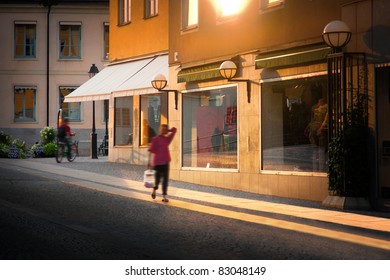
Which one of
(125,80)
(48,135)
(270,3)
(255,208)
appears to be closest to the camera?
(255,208)

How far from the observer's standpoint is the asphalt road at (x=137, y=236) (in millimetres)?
9641

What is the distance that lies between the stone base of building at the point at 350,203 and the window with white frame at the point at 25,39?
105 ft

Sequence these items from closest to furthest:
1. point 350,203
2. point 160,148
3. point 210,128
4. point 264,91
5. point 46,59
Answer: point 350,203 → point 160,148 → point 264,91 → point 210,128 → point 46,59

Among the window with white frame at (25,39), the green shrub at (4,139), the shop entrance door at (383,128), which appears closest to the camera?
the shop entrance door at (383,128)

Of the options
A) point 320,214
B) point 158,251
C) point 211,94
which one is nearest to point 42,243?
point 158,251

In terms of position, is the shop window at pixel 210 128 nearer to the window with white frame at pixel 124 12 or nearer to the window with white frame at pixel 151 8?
the window with white frame at pixel 151 8

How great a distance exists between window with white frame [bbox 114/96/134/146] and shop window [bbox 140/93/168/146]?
838 mm

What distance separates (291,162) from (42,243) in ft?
31.7

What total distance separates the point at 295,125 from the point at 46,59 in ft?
93.4

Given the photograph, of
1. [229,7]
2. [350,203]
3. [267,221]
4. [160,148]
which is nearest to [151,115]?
[229,7]

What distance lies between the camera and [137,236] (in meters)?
11.2

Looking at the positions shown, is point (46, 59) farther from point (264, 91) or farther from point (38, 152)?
point (264, 91)

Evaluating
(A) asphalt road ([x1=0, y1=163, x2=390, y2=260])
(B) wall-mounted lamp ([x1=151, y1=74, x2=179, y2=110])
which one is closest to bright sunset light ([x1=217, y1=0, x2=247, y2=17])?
(B) wall-mounted lamp ([x1=151, y1=74, x2=179, y2=110])

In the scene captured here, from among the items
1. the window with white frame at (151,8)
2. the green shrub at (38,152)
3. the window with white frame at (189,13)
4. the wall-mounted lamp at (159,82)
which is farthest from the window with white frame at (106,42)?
the window with white frame at (189,13)
